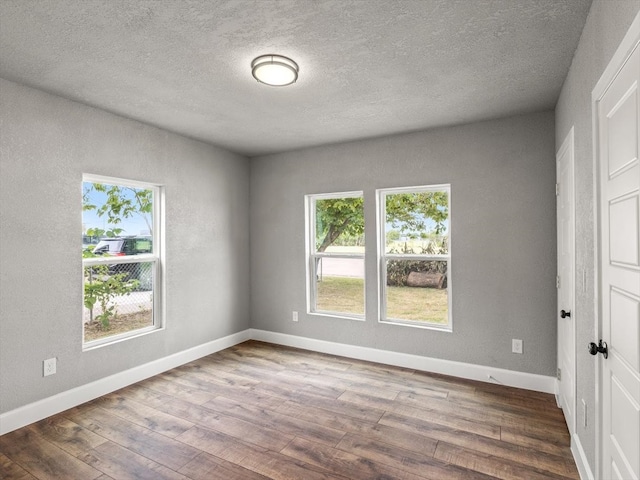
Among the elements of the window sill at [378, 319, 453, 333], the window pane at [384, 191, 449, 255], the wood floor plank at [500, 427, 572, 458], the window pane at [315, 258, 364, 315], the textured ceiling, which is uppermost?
the textured ceiling

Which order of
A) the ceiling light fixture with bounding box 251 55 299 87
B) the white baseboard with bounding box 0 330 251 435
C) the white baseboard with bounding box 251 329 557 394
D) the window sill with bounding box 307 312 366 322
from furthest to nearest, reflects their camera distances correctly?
the window sill with bounding box 307 312 366 322, the white baseboard with bounding box 251 329 557 394, the white baseboard with bounding box 0 330 251 435, the ceiling light fixture with bounding box 251 55 299 87

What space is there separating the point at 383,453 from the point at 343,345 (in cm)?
195

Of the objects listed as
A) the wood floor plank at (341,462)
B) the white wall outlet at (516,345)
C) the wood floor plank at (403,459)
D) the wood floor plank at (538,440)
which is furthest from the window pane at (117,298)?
the white wall outlet at (516,345)

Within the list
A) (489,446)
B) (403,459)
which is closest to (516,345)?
(489,446)

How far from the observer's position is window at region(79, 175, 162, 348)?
127 inches

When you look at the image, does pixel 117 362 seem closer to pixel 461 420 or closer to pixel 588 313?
pixel 461 420

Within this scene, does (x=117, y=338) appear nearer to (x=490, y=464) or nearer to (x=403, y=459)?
(x=403, y=459)

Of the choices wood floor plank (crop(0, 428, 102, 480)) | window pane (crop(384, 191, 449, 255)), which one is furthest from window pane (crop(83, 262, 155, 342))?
window pane (crop(384, 191, 449, 255))

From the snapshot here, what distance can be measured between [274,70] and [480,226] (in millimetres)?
2453

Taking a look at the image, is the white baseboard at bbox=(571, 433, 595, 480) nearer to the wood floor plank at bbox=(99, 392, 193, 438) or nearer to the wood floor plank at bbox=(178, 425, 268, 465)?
the wood floor plank at bbox=(178, 425, 268, 465)

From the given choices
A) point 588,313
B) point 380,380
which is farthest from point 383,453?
point 588,313

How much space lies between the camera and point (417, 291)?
3.94m

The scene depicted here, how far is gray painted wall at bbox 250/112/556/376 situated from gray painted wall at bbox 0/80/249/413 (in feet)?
5.03

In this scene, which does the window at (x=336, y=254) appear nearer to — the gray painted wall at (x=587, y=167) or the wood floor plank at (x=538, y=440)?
the wood floor plank at (x=538, y=440)
